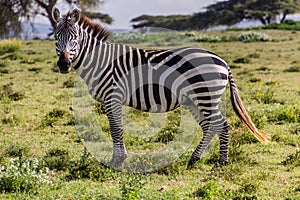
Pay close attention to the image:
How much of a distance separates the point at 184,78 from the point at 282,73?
372 inches

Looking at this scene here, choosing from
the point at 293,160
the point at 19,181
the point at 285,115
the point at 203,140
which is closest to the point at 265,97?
the point at 285,115

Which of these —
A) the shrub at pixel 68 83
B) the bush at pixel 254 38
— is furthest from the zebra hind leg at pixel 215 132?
the bush at pixel 254 38

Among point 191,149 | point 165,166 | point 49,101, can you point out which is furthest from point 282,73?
point 165,166

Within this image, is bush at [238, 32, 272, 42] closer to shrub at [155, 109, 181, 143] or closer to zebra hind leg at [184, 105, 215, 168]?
shrub at [155, 109, 181, 143]

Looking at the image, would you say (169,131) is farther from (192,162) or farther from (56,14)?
(56,14)

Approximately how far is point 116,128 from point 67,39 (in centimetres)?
140

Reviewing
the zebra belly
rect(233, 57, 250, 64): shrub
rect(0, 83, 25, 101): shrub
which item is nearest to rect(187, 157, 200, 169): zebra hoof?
the zebra belly

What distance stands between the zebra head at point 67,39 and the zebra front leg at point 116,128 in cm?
81

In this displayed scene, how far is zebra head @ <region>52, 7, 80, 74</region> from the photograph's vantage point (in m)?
6.10

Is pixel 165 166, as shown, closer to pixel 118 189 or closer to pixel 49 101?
pixel 118 189

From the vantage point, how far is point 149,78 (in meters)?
6.61

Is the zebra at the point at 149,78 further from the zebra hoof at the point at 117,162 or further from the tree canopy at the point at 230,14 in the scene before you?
the tree canopy at the point at 230,14

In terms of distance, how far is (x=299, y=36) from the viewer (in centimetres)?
2705

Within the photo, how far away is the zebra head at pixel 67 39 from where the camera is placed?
6102 mm
